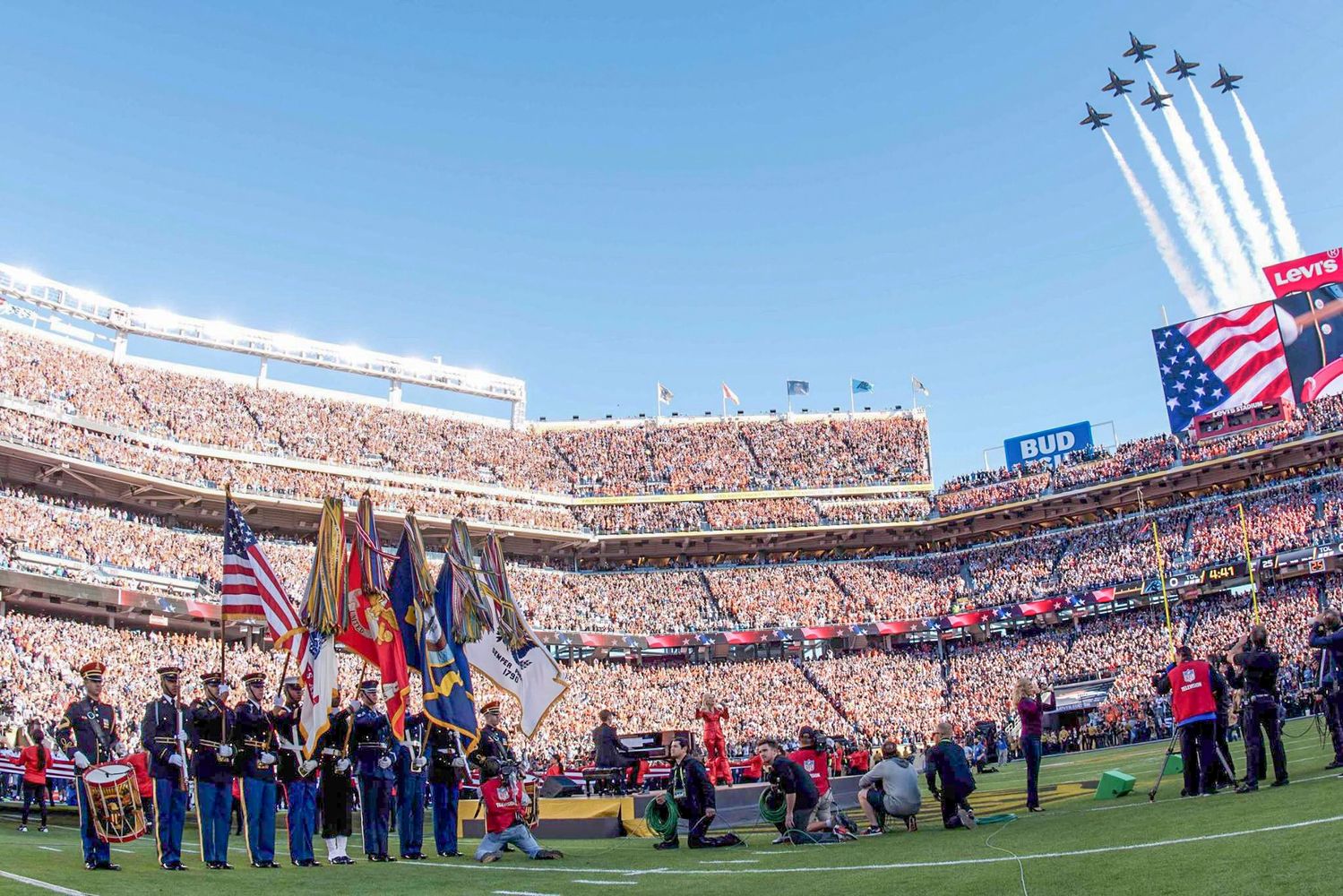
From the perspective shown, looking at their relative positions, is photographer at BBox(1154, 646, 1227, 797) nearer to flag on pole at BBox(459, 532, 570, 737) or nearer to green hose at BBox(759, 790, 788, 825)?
green hose at BBox(759, 790, 788, 825)

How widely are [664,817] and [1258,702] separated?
24.4 feet

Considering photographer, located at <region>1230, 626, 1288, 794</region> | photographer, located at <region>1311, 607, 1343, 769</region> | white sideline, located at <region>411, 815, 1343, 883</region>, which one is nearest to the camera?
white sideline, located at <region>411, 815, 1343, 883</region>

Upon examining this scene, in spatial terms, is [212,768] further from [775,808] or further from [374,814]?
[775,808]

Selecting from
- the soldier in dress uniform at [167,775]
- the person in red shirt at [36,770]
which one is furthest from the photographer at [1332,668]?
the person in red shirt at [36,770]

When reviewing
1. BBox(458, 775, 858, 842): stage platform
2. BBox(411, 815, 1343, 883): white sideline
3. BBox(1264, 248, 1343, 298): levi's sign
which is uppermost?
BBox(1264, 248, 1343, 298): levi's sign

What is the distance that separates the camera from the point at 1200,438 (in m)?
52.4

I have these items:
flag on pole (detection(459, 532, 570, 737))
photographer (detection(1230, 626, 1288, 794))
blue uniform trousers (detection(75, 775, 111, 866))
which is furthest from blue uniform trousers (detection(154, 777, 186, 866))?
photographer (detection(1230, 626, 1288, 794))

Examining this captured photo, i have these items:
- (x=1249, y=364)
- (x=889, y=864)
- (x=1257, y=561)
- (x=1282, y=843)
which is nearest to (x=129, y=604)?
(x=889, y=864)

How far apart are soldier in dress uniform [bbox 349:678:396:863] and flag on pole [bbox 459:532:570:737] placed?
11.1ft

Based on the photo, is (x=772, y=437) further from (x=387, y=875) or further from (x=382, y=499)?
(x=387, y=875)

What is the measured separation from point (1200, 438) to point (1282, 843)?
48521 mm

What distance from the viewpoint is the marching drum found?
1187 centimetres

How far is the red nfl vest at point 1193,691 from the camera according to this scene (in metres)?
13.2

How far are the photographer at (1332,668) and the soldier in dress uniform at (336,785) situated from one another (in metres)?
12.2
